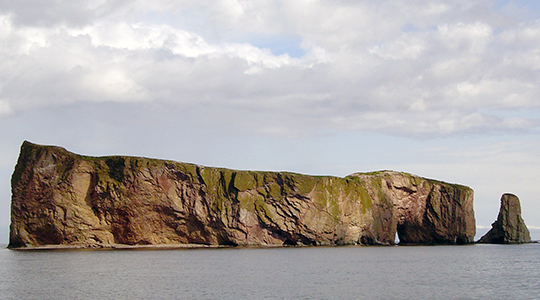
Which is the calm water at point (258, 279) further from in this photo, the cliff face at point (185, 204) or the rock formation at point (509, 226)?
the rock formation at point (509, 226)

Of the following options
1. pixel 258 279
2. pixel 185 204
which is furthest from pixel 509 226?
pixel 258 279

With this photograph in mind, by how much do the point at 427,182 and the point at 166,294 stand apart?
78.9 m

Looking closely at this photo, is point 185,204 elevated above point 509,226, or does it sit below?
above

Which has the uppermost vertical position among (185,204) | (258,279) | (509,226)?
(185,204)

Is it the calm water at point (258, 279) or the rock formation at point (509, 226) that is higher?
the rock formation at point (509, 226)

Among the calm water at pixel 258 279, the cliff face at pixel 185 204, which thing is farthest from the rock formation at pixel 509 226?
the calm water at pixel 258 279

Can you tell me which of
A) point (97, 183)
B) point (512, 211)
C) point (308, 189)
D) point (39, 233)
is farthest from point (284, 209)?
point (512, 211)

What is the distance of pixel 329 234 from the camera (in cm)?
9200

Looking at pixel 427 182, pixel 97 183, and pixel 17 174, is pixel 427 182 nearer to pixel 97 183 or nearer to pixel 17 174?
pixel 97 183

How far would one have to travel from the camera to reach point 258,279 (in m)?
42.0

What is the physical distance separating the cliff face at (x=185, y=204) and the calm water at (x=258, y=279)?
17227 mm

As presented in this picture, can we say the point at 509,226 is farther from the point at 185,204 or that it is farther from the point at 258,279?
the point at 258,279

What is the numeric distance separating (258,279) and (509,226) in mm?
84328

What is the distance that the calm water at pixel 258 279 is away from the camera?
34.7 meters
